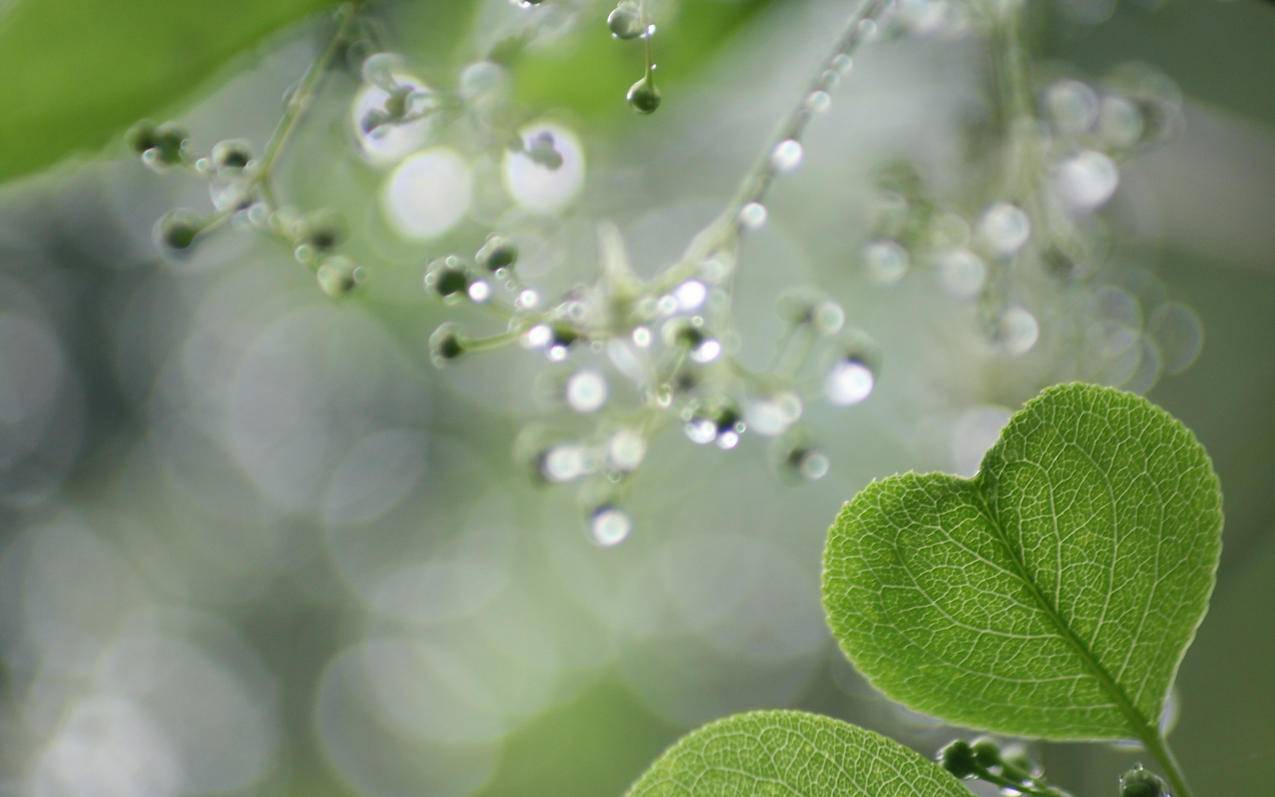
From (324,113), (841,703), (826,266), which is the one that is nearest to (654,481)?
(841,703)

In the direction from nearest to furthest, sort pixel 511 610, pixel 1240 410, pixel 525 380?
pixel 1240 410 < pixel 525 380 < pixel 511 610

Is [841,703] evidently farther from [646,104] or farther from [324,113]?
[646,104]

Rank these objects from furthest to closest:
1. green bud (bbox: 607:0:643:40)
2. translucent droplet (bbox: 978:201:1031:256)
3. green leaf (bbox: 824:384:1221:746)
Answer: translucent droplet (bbox: 978:201:1031:256) → green bud (bbox: 607:0:643:40) → green leaf (bbox: 824:384:1221:746)

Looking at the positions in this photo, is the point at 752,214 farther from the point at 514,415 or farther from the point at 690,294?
the point at 514,415

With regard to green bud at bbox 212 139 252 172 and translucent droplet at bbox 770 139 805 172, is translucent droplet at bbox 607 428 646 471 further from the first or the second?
green bud at bbox 212 139 252 172

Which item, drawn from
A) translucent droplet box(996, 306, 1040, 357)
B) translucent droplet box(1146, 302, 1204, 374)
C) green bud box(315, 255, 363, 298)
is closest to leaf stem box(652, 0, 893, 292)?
green bud box(315, 255, 363, 298)

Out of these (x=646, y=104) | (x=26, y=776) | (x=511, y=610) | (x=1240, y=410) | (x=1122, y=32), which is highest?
(x=646, y=104)

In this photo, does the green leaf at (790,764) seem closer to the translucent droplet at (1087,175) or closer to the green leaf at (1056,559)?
the green leaf at (1056,559)
